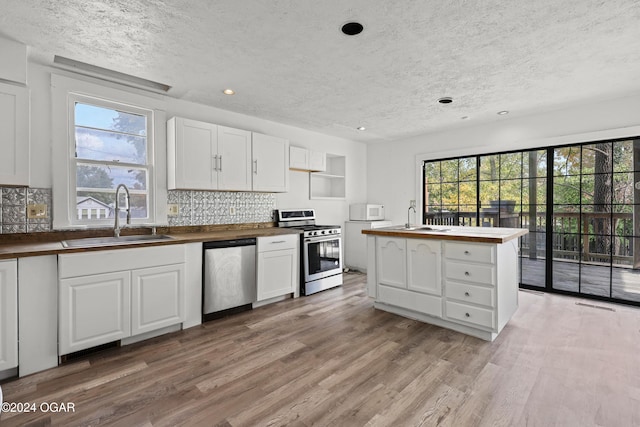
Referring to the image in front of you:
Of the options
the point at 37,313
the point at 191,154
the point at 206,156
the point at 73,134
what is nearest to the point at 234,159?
the point at 206,156

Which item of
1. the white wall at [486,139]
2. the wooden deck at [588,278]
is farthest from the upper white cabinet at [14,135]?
the wooden deck at [588,278]

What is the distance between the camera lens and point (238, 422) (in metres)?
1.70

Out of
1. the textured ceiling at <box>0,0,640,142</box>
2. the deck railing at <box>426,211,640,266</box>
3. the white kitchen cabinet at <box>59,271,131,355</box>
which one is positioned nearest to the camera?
the textured ceiling at <box>0,0,640,142</box>

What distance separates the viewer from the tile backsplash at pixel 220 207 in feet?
11.6

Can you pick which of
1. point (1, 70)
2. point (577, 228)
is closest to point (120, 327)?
point (1, 70)

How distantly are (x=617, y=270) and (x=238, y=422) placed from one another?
453 cm

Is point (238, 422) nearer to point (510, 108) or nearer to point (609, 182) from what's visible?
point (510, 108)

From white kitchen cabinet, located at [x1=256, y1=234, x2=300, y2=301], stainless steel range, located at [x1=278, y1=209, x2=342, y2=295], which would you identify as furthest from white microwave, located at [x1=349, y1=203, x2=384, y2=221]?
white kitchen cabinet, located at [x1=256, y1=234, x2=300, y2=301]

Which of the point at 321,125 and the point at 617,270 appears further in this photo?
the point at 321,125

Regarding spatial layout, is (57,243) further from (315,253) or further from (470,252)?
(470,252)

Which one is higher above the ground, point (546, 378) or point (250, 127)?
point (250, 127)

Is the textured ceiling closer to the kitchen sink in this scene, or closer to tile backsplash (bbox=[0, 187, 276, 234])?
tile backsplash (bbox=[0, 187, 276, 234])

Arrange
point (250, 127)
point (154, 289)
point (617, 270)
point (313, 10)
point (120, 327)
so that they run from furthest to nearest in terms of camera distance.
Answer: point (250, 127)
point (617, 270)
point (154, 289)
point (120, 327)
point (313, 10)

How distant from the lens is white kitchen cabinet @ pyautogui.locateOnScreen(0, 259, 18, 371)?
2.05 m
